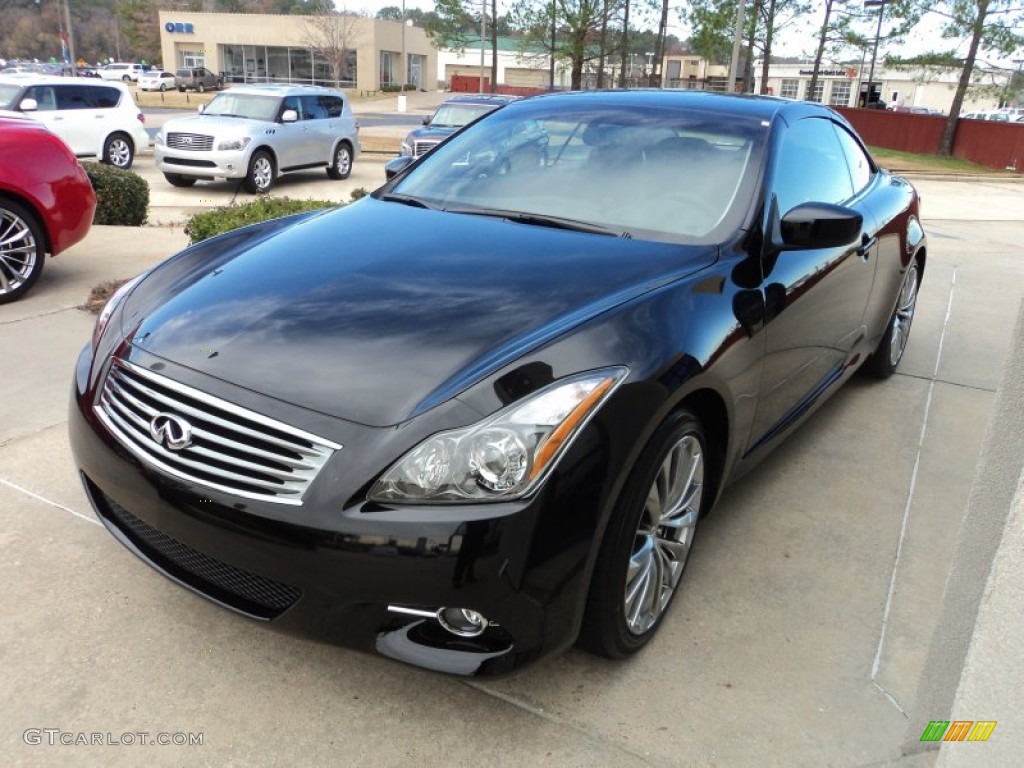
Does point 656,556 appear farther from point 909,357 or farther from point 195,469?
point 909,357

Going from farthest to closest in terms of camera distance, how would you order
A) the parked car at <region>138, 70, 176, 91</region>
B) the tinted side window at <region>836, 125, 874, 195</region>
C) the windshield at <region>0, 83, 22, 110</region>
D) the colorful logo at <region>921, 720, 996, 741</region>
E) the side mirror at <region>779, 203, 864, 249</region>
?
the parked car at <region>138, 70, 176, 91</region> → the windshield at <region>0, 83, 22, 110</region> → the tinted side window at <region>836, 125, 874, 195</region> → the side mirror at <region>779, 203, 864, 249</region> → the colorful logo at <region>921, 720, 996, 741</region>

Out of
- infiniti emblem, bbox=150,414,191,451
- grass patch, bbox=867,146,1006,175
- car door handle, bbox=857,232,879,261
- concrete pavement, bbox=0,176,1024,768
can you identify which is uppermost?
car door handle, bbox=857,232,879,261

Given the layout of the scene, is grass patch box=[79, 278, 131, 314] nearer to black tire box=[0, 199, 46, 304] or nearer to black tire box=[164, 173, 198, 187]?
black tire box=[0, 199, 46, 304]

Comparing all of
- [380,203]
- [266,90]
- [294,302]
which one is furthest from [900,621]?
[266,90]

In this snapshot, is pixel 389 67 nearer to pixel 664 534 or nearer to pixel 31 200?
pixel 31 200

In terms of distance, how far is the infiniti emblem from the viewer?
2.16m

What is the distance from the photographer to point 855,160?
4.50 metres

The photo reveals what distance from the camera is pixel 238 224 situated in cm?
652

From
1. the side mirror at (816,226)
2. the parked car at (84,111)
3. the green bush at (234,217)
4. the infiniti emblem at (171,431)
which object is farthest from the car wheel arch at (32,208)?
the parked car at (84,111)

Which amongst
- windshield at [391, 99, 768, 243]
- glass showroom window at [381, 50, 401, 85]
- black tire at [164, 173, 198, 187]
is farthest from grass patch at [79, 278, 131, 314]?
glass showroom window at [381, 50, 401, 85]

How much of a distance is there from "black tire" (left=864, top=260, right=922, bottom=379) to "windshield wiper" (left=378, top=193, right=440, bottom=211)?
111 inches

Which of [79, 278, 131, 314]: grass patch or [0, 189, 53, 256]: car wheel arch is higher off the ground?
[0, 189, 53, 256]: car wheel arch

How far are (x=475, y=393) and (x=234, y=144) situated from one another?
40.6 feet

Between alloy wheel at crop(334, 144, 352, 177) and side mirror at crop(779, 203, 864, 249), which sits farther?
alloy wheel at crop(334, 144, 352, 177)
